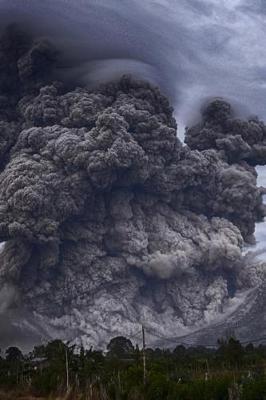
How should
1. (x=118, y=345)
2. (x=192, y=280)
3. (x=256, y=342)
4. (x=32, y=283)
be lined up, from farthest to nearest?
(x=256, y=342) < (x=192, y=280) < (x=32, y=283) < (x=118, y=345)

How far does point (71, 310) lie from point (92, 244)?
9199 millimetres

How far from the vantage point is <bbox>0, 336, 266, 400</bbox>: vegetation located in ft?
119

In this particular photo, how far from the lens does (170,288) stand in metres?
91.1

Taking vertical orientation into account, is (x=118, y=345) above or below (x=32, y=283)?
below

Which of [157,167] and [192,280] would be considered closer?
[157,167]

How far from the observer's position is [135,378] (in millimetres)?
42469

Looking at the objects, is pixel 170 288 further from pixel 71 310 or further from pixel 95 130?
pixel 95 130

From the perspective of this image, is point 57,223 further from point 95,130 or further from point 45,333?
point 45,333

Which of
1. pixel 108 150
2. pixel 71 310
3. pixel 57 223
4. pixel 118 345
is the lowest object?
pixel 118 345

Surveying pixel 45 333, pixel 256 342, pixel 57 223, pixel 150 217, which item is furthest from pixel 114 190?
pixel 256 342

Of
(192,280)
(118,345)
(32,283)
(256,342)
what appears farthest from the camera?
(256,342)

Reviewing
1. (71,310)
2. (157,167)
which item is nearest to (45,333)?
(71,310)

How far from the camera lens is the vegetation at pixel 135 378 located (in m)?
36.2

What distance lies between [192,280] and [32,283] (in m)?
23.0
